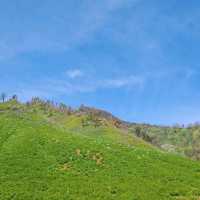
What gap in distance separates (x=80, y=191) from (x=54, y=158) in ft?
26.0

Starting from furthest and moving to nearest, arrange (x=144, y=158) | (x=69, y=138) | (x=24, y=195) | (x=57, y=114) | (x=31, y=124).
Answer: (x=57, y=114), (x=31, y=124), (x=69, y=138), (x=144, y=158), (x=24, y=195)

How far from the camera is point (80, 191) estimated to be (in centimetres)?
3772

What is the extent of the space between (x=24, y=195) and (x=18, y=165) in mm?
6546

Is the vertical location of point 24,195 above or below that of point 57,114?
below

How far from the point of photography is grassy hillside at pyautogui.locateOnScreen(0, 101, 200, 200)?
37719 mm

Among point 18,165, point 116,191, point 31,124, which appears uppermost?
point 31,124

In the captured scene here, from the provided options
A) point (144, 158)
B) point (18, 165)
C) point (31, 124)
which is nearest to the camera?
point (18, 165)

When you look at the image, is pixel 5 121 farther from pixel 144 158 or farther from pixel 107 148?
pixel 144 158

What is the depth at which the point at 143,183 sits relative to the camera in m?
40.2

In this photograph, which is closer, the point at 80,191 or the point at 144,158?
the point at 80,191

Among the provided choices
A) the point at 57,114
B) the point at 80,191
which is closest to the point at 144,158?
the point at 80,191

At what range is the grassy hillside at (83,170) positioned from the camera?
37719 millimetres

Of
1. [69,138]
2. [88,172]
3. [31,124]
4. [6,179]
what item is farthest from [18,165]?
[31,124]

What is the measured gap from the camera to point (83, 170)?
42.6m
